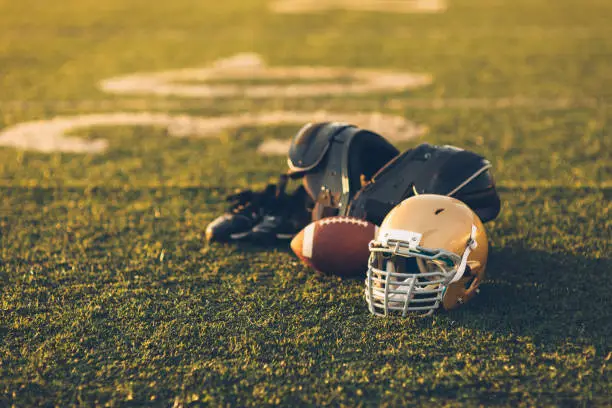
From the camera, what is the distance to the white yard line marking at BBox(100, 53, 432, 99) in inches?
352

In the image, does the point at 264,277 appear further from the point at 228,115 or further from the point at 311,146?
the point at 228,115

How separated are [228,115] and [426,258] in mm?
4737

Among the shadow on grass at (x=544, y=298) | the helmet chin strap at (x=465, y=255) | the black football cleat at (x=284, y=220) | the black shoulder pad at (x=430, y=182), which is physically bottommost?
the shadow on grass at (x=544, y=298)

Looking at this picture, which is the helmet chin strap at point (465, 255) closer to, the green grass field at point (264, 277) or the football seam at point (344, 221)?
the green grass field at point (264, 277)

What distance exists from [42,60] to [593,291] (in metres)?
8.79

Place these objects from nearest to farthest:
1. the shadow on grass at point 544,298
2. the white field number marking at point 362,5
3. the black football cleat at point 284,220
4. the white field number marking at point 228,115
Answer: the shadow on grass at point 544,298, the black football cleat at point 284,220, the white field number marking at point 228,115, the white field number marking at point 362,5

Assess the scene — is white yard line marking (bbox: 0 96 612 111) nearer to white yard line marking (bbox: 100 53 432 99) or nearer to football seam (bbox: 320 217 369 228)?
white yard line marking (bbox: 100 53 432 99)

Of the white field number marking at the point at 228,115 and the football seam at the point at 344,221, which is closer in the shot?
the football seam at the point at 344,221

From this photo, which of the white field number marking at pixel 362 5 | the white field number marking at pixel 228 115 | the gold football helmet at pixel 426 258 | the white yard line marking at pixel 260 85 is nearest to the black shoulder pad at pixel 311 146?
the gold football helmet at pixel 426 258

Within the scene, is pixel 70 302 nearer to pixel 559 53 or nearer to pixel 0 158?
pixel 0 158

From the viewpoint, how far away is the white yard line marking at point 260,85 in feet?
29.3

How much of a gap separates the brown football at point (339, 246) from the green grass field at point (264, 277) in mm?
92

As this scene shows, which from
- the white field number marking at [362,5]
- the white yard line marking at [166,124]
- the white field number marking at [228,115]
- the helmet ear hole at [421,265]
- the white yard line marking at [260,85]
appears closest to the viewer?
the helmet ear hole at [421,265]

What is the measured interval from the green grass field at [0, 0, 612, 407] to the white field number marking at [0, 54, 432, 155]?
20 centimetres
